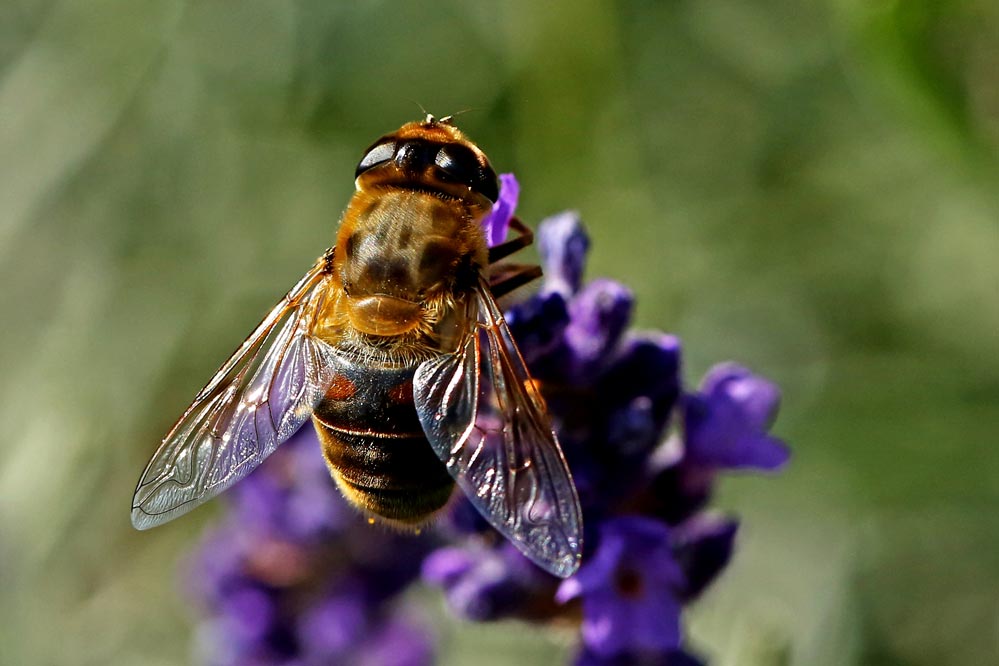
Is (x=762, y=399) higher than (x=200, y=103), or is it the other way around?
(x=200, y=103)

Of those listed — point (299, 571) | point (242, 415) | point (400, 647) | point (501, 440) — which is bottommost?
point (400, 647)

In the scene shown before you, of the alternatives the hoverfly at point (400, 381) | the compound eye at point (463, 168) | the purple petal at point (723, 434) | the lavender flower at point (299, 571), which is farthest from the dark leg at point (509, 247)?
the lavender flower at point (299, 571)

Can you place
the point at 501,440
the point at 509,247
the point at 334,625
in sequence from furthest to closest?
the point at 334,625 < the point at 509,247 < the point at 501,440

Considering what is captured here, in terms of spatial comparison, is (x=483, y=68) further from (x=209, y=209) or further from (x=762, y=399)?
(x=762, y=399)

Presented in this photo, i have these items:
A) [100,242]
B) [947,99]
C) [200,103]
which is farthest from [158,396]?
[947,99]

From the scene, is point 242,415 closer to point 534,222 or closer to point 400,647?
point 400,647

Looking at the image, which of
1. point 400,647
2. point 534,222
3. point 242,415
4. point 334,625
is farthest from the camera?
point 534,222

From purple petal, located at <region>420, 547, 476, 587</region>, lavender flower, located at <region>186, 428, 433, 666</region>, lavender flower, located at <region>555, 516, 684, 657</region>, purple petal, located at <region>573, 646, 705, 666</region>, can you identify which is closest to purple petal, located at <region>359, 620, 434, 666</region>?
lavender flower, located at <region>186, 428, 433, 666</region>

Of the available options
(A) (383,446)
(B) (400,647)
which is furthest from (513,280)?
(B) (400,647)

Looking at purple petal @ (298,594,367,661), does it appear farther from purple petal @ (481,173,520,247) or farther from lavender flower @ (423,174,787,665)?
purple petal @ (481,173,520,247)
